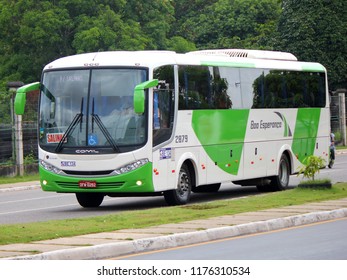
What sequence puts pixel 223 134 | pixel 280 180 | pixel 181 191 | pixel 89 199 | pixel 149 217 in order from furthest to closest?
pixel 280 180 < pixel 223 134 < pixel 89 199 < pixel 181 191 < pixel 149 217

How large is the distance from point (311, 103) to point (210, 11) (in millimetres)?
49173

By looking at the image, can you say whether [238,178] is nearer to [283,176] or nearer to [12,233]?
[283,176]

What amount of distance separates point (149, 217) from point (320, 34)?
44842mm

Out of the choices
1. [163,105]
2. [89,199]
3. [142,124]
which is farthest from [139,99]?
[89,199]

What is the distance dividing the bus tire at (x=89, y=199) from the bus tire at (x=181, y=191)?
1745 millimetres

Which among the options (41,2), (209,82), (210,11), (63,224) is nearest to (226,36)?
(210,11)

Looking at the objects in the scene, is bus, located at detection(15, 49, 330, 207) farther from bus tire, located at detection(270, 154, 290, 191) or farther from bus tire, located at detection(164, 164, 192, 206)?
bus tire, located at detection(270, 154, 290, 191)

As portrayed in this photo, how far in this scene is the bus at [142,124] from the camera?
73.3ft

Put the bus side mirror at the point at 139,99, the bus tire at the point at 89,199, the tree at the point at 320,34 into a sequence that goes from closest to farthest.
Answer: the bus side mirror at the point at 139,99 < the bus tire at the point at 89,199 < the tree at the point at 320,34

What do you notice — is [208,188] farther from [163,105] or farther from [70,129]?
[70,129]

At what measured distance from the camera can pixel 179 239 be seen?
1505 centimetres

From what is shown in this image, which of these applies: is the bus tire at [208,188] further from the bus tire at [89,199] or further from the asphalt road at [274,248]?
the asphalt road at [274,248]

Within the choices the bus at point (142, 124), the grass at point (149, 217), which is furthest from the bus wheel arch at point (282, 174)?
the grass at point (149, 217)

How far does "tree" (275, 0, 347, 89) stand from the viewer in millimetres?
61219
